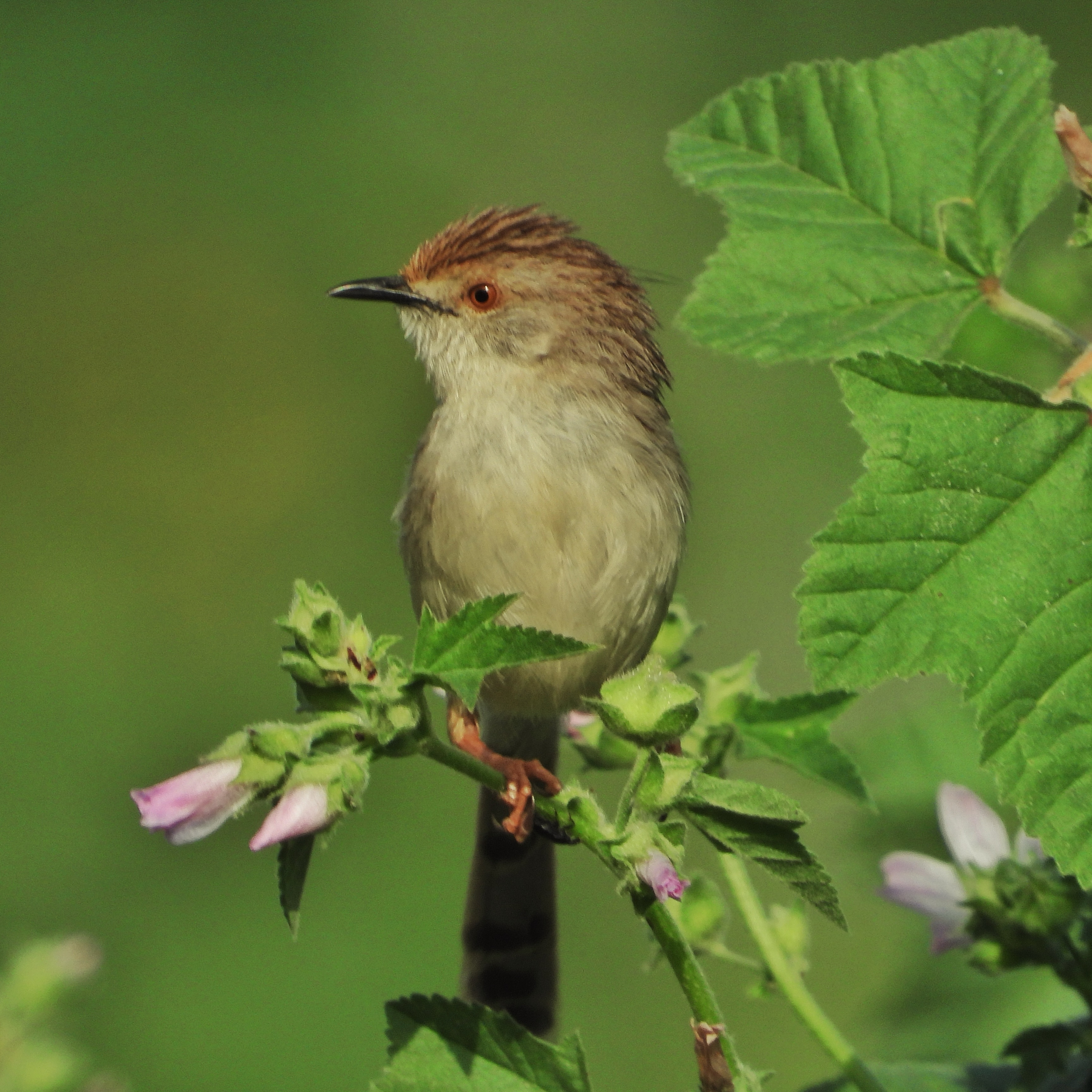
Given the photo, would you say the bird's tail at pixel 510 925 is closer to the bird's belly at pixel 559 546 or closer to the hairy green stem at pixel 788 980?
the bird's belly at pixel 559 546

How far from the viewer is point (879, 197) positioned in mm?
2807

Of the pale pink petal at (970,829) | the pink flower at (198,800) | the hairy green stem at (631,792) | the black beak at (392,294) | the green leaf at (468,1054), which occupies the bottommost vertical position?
the green leaf at (468,1054)

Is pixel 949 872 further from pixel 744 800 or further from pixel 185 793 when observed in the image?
pixel 185 793

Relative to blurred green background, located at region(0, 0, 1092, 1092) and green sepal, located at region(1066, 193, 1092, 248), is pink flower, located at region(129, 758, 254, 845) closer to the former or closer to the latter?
green sepal, located at region(1066, 193, 1092, 248)

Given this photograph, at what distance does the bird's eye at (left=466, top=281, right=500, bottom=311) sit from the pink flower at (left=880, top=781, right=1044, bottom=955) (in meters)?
1.96

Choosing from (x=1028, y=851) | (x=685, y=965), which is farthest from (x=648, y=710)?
(x=1028, y=851)

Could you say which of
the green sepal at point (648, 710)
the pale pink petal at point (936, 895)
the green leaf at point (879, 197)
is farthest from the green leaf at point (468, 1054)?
the green leaf at point (879, 197)

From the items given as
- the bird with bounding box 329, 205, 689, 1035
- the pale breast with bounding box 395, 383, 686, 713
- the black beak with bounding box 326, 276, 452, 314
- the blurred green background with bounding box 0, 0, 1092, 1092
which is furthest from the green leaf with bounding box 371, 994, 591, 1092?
the blurred green background with bounding box 0, 0, 1092, 1092

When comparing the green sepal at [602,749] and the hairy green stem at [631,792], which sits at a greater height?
the hairy green stem at [631,792]

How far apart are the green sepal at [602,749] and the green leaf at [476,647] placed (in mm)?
694

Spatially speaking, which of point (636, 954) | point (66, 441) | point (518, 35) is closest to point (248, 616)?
point (66, 441)

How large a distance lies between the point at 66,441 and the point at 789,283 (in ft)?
28.8

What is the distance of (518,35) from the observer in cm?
1242

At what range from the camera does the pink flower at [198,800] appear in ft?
6.74
